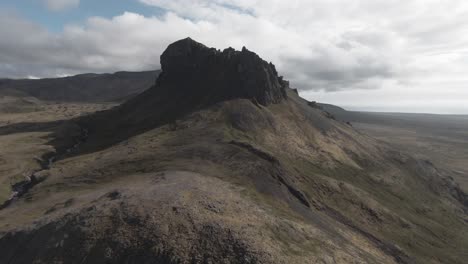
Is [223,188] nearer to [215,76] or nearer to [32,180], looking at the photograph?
[32,180]

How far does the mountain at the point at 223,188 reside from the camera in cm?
4584

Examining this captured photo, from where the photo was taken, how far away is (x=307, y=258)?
4431 cm

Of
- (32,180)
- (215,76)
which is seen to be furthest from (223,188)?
(215,76)

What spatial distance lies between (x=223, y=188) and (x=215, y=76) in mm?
107752

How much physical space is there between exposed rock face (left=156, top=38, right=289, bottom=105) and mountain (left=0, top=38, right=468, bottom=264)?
0.66 meters

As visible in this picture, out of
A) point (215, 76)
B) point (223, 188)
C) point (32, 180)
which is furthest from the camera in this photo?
point (215, 76)

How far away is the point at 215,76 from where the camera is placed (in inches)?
6545

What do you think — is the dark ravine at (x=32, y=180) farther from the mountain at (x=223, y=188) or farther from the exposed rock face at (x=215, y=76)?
the exposed rock face at (x=215, y=76)

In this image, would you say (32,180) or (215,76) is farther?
(215,76)

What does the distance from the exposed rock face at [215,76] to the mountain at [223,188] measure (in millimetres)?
657

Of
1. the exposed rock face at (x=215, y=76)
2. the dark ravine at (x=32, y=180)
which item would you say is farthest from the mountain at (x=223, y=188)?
the dark ravine at (x=32, y=180)

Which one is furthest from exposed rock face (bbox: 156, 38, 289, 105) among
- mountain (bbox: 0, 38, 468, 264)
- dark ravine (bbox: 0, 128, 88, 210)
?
dark ravine (bbox: 0, 128, 88, 210)

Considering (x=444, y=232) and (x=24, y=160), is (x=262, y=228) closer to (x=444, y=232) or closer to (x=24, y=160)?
(x=444, y=232)

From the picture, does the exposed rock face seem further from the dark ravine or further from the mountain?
the dark ravine
